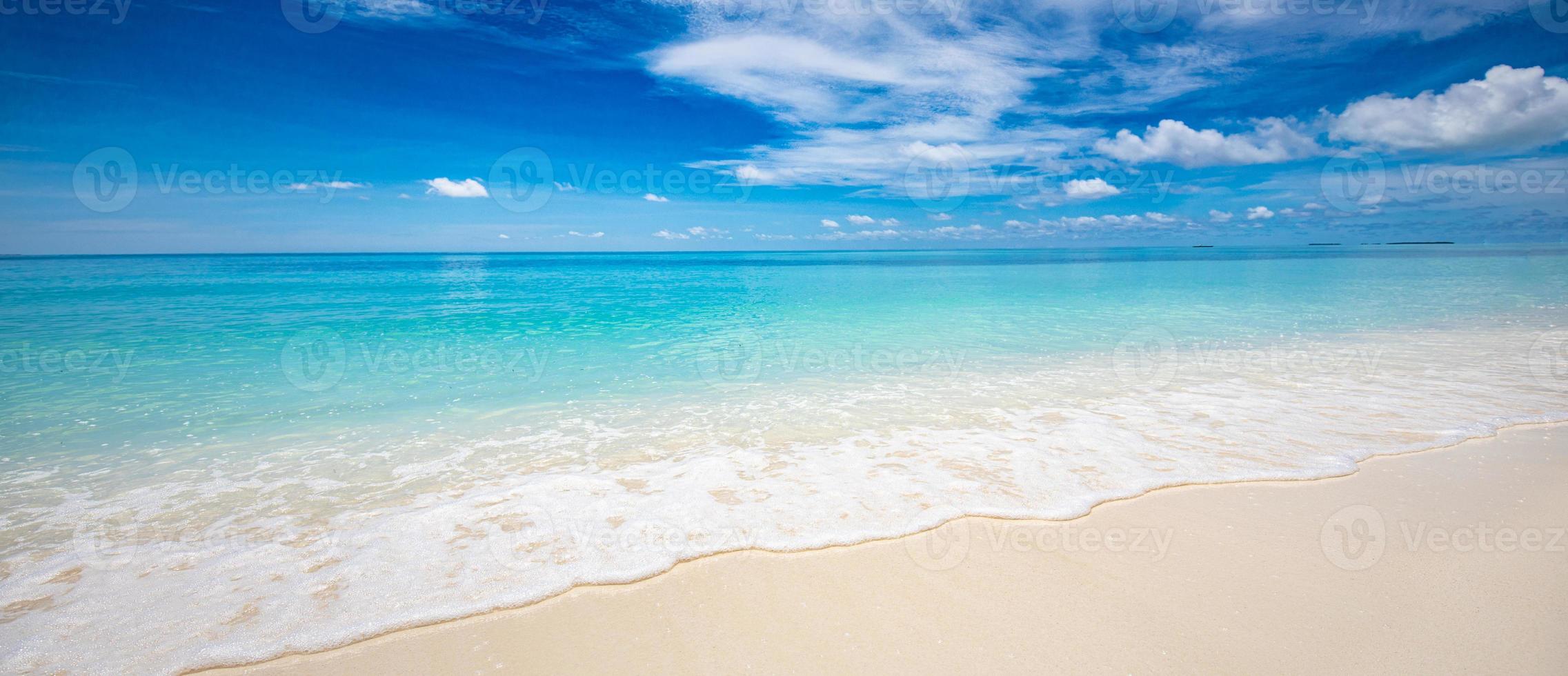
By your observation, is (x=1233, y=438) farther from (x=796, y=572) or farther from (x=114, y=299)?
(x=114, y=299)

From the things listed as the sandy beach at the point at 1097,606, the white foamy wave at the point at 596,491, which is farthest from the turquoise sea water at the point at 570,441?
the sandy beach at the point at 1097,606

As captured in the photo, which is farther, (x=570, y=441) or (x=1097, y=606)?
(x=570, y=441)

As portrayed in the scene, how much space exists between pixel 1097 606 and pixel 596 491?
3.88m

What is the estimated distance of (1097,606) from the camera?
334 cm

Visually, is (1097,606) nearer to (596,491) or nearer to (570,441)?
(596,491)

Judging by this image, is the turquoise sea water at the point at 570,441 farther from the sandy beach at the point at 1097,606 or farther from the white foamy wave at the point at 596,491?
the sandy beach at the point at 1097,606

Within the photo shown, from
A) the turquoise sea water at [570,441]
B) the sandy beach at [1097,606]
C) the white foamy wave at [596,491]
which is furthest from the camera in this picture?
the turquoise sea water at [570,441]

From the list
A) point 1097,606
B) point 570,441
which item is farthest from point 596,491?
point 1097,606

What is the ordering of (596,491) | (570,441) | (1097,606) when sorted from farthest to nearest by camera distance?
(570,441) → (596,491) → (1097,606)

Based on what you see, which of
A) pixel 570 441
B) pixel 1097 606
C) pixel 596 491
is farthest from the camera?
pixel 570 441

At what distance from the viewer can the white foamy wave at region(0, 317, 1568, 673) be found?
3.51 metres

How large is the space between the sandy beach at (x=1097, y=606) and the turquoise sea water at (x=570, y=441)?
1.03 feet

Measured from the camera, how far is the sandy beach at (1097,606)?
9.71ft

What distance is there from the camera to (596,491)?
5.12 m
